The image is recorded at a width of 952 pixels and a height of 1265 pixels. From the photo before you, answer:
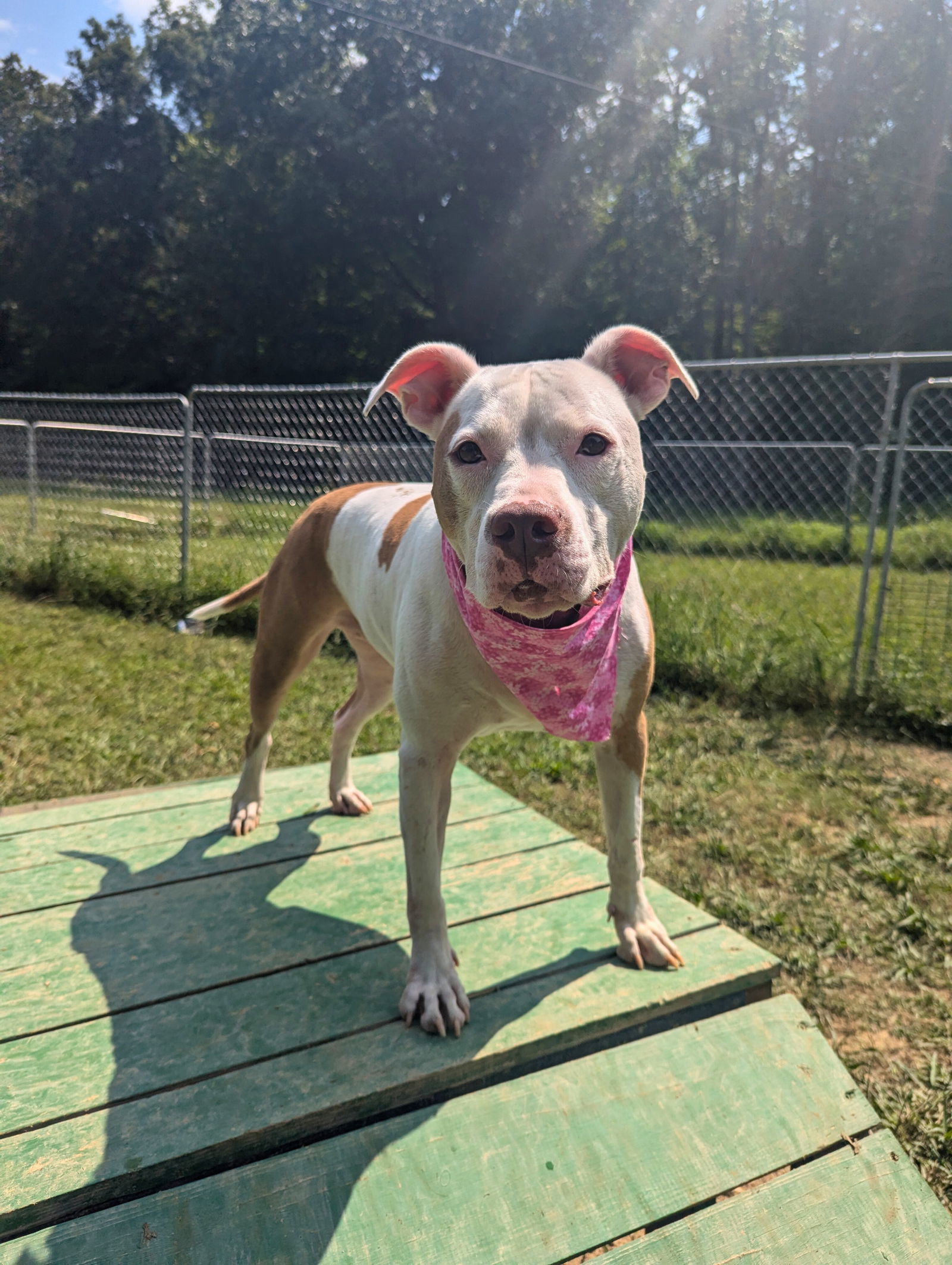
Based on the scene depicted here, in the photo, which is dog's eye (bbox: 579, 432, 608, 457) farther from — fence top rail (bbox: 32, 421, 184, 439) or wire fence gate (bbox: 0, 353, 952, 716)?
fence top rail (bbox: 32, 421, 184, 439)

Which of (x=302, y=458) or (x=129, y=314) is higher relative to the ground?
(x=129, y=314)

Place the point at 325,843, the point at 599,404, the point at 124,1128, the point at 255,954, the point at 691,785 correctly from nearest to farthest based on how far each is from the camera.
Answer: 1. the point at 124,1128
2. the point at 599,404
3. the point at 255,954
4. the point at 325,843
5. the point at 691,785

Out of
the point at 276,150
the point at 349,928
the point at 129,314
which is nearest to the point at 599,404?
the point at 349,928

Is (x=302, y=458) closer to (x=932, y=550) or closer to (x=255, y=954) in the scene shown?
(x=932, y=550)

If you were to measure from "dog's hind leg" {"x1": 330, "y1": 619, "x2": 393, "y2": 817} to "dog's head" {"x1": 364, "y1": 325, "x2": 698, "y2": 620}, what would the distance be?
56.5 inches

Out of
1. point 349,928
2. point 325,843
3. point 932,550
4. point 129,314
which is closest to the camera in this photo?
point 349,928

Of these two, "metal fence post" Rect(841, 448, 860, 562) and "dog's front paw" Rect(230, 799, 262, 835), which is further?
"metal fence post" Rect(841, 448, 860, 562)

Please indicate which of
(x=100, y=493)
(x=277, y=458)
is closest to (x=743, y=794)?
(x=277, y=458)

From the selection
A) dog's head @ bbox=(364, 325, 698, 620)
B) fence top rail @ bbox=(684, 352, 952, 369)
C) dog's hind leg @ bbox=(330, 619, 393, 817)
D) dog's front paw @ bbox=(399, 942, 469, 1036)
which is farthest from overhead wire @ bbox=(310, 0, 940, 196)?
dog's front paw @ bbox=(399, 942, 469, 1036)

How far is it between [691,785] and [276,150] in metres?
26.3

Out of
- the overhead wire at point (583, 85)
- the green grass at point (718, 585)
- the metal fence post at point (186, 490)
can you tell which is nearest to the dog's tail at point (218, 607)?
the green grass at point (718, 585)

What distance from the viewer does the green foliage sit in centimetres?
2044

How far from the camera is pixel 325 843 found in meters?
3.25

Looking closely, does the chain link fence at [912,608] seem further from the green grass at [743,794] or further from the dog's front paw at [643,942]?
the dog's front paw at [643,942]
